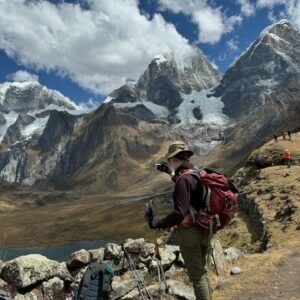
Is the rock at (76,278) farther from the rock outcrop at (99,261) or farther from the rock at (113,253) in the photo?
the rock at (113,253)

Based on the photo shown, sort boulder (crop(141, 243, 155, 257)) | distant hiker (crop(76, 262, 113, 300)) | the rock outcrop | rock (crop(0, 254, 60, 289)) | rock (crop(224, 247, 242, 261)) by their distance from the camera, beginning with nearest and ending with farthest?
distant hiker (crop(76, 262, 113, 300)) < the rock outcrop < rock (crop(0, 254, 60, 289)) < boulder (crop(141, 243, 155, 257)) < rock (crop(224, 247, 242, 261))

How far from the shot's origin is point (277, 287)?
14.8 meters

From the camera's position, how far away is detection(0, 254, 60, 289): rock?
16.2 meters

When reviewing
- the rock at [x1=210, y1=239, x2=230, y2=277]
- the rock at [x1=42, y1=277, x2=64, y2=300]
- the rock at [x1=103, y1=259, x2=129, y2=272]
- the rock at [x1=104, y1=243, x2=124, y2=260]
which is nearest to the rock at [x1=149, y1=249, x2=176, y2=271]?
the rock at [x1=103, y1=259, x2=129, y2=272]

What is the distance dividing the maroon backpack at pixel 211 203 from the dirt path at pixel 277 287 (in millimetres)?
5392

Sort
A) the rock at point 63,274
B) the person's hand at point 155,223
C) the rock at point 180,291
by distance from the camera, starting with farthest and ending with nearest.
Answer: the rock at point 63,274 < the rock at point 180,291 < the person's hand at point 155,223

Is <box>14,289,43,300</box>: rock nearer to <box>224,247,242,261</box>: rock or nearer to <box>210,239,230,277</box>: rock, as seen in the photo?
<box>210,239,230,277</box>: rock

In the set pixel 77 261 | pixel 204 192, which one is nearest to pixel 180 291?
pixel 77 261

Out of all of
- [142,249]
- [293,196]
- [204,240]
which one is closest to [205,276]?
[204,240]

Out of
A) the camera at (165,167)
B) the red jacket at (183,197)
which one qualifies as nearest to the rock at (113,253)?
the camera at (165,167)

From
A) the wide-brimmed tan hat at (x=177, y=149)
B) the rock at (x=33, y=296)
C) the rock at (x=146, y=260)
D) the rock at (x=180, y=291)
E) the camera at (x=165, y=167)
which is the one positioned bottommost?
the rock at (x=33, y=296)

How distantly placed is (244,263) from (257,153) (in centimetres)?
4082

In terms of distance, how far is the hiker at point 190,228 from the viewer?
9.45 m

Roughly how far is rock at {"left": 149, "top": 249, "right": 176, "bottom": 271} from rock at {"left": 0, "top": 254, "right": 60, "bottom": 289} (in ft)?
13.1
